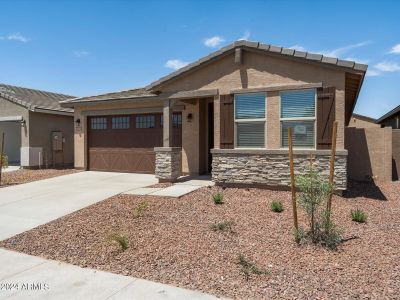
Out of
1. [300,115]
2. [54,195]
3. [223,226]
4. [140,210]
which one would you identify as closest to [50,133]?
[54,195]

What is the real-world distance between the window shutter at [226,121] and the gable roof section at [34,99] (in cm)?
1116

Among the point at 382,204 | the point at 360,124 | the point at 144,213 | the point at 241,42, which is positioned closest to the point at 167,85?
the point at 241,42

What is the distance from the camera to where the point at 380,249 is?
16.3 ft

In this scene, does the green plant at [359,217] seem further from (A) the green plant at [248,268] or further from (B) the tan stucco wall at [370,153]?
(B) the tan stucco wall at [370,153]

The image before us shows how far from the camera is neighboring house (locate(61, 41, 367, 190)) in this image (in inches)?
339

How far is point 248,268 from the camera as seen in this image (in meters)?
4.30

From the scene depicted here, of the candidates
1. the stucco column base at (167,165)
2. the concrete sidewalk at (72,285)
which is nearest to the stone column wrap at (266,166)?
the stucco column base at (167,165)

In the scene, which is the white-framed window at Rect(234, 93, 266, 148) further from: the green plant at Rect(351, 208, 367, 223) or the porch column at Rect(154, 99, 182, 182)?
the green plant at Rect(351, 208, 367, 223)

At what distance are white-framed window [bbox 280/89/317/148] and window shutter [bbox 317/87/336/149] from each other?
161 millimetres

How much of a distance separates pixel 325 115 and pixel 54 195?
8.26 meters

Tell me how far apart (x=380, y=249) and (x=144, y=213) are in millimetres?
4658

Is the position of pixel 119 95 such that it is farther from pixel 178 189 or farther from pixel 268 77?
pixel 268 77

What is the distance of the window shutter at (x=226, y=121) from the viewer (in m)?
9.79

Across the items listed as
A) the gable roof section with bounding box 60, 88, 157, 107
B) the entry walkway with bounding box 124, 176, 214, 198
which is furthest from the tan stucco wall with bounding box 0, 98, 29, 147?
the entry walkway with bounding box 124, 176, 214, 198
